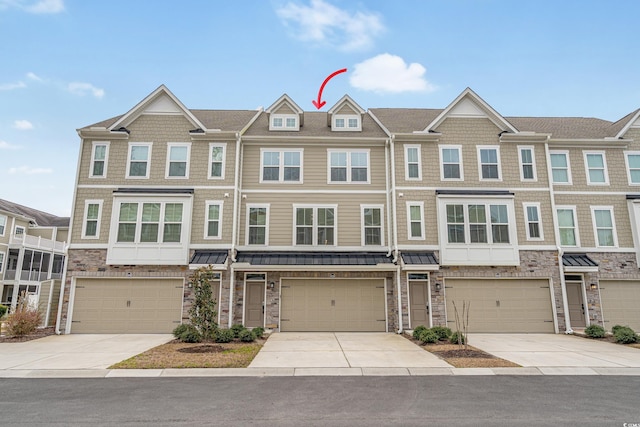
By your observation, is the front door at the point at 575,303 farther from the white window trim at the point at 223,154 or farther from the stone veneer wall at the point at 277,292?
the white window trim at the point at 223,154

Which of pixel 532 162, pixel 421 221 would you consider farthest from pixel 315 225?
pixel 532 162

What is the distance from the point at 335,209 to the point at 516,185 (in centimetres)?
818

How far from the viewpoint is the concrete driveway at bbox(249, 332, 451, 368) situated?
30.6 feet

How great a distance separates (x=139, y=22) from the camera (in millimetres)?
14695

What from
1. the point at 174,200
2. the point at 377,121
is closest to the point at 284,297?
the point at 174,200

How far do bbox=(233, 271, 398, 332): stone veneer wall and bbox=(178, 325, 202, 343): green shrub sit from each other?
8.88 feet

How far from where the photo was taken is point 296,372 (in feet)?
28.1

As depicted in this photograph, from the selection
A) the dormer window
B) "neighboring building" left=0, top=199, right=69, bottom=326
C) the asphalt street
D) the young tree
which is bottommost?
the asphalt street

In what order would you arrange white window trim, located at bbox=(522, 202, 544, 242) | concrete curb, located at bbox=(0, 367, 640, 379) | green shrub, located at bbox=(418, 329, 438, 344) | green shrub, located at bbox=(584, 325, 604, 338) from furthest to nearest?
1. white window trim, located at bbox=(522, 202, 544, 242)
2. green shrub, located at bbox=(584, 325, 604, 338)
3. green shrub, located at bbox=(418, 329, 438, 344)
4. concrete curb, located at bbox=(0, 367, 640, 379)

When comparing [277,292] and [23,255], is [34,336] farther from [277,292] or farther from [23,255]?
[23,255]

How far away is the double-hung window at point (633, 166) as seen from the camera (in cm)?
1664

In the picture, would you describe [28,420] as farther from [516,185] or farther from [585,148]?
[585,148]

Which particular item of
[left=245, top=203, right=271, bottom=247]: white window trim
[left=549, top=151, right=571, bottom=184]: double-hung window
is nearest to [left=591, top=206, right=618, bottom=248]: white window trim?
[left=549, top=151, right=571, bottom=184]: double-hung window

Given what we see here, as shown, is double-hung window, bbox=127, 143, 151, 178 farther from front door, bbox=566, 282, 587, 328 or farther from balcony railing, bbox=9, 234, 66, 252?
front door, bbox=566, 282, 587, 328
